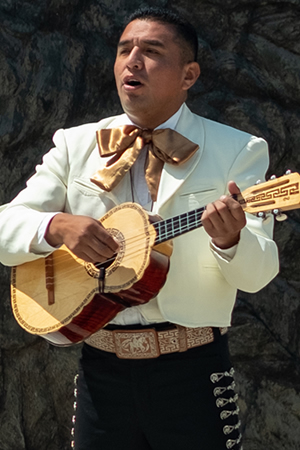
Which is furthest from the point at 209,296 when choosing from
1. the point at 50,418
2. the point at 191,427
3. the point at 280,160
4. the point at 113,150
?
the point at 50,418

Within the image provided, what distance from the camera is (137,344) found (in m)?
2.73

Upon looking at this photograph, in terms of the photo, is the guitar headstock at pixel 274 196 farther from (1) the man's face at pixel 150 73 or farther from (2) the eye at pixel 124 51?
(2) the eye at pixel 124 51

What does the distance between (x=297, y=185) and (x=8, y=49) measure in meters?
2.37

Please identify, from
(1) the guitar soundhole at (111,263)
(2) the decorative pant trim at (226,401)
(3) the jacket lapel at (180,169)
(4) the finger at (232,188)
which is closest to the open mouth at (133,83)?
(3) the jacket lapel at (180,169)

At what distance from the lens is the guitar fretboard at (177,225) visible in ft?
8.33

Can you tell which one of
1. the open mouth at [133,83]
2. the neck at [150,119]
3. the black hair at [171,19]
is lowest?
the neck at [150,119]

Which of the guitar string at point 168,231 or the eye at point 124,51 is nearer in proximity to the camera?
the guitar string at point 168,231

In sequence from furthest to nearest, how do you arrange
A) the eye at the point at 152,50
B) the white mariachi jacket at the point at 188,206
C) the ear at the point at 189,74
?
the ear at the point at 189,74 < the eye at the point at 152,50 < the white mariachi jacket at the point at 188,206

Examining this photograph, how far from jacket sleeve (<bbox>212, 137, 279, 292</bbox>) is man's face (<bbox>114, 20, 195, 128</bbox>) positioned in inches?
13.2

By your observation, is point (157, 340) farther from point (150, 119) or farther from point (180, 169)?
point (150, 119)

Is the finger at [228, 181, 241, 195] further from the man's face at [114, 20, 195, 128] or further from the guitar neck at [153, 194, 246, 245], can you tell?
the man's face at [114, 20, 195, 128]

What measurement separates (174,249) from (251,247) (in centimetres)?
31

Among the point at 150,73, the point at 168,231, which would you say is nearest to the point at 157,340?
the point at 168,231

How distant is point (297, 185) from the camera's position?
7.62 feet
